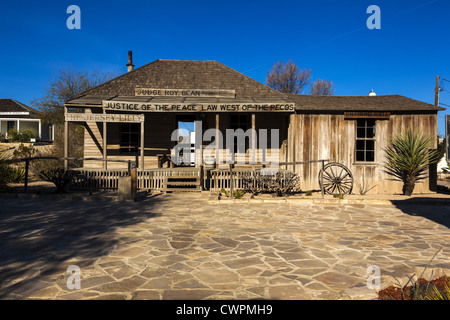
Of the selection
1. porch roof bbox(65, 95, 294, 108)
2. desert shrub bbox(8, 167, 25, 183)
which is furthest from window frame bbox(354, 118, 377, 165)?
desert shrub bbox(8, 167, 25, 183)

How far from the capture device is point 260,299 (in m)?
3.05

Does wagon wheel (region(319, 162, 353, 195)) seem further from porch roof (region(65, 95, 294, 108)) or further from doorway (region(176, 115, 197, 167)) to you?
doorway (region(176, 115, 197, 167))

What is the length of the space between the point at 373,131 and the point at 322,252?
9.84 m

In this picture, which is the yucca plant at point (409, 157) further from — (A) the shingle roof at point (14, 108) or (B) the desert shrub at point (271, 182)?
(A) the shingle roof at point (14, 108)

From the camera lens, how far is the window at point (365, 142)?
478 inches

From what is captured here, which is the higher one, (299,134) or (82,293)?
(299,134)

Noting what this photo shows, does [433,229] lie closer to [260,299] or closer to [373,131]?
[260,299]

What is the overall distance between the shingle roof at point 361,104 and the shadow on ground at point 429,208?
4072 mm

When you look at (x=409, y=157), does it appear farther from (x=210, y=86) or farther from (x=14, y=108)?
(x=14, y=108)

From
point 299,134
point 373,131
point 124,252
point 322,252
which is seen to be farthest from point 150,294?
point 373,131

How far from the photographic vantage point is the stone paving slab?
3.30 meters

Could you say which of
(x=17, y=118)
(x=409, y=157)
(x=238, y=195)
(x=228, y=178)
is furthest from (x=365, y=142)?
(x=17, y=118)

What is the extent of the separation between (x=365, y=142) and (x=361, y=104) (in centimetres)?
167

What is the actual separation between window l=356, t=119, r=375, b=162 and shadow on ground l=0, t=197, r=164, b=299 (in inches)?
339
